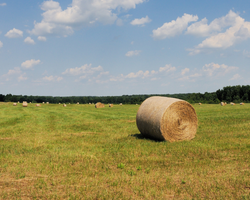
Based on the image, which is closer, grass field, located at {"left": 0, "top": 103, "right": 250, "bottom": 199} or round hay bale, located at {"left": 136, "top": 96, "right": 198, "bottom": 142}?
grass field, located at {"left": 0, "top": 103, "right": 250, "bottom": 199}

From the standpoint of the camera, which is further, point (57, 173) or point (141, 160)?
point (141, 160)

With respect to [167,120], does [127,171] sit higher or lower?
lower

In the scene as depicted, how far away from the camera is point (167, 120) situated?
1301 cm

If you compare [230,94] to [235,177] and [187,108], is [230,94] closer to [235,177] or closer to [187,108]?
[187,108]

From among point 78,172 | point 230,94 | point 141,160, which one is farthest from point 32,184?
point 230,94

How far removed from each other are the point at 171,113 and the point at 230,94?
10017 cm

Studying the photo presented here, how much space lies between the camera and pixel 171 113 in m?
13.4

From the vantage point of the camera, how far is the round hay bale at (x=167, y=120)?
1291 centimetres

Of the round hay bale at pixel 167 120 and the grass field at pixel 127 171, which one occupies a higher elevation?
the round hay bale at pixel 167 120

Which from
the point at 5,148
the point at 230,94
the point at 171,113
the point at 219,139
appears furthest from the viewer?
the point at 230,94

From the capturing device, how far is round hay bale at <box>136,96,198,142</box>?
12914 mm

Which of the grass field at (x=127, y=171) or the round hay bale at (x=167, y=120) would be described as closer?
the grass field at (x=127, y=171)

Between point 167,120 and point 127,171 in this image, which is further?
point 167,120

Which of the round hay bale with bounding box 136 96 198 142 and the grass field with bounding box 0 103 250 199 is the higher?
the round hay bale with bounding box 136 96 198 142
